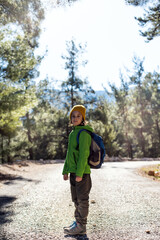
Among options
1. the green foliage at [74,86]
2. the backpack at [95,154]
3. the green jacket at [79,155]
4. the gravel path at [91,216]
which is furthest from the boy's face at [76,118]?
the green foliage at [74,86]

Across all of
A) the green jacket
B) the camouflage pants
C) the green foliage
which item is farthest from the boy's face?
the green foliage

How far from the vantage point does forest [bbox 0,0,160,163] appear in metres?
10.4

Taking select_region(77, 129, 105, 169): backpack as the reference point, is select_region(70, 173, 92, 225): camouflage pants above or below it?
below

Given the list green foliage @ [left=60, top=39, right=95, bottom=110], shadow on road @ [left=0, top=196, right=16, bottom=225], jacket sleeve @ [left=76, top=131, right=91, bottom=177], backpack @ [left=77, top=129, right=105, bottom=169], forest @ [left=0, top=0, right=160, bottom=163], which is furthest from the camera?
green foliage @ [left=60, top=39, right=95, bottom=110]

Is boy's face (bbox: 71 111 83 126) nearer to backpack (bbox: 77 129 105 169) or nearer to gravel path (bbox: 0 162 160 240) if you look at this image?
backpack (bbox: 77 129 105 169)

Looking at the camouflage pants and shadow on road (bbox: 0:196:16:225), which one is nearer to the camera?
the camouflage pants

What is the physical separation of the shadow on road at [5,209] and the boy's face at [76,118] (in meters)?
1.97

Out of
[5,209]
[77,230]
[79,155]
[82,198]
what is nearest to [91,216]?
[77,230]

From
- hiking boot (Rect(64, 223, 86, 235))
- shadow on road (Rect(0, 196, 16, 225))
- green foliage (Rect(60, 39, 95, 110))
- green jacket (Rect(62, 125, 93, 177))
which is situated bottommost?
shadow on road (Rect(0, 196, 16, 225))

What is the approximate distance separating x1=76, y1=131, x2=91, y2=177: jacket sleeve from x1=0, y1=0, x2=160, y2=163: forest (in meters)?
7.70

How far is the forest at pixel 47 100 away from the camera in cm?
1041

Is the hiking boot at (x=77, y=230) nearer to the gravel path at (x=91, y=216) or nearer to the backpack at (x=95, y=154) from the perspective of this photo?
the gravel path at (x=91, y=216)

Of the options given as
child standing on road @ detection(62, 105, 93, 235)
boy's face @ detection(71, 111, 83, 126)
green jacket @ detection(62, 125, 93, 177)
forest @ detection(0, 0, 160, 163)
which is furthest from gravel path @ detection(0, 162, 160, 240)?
forest @ detection(0, 0, 160, 163)

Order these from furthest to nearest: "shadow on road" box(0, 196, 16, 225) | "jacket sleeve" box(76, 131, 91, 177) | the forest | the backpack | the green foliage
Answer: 1. the green foliage
2. the forest
3. "shadow on road" box(0, 196, 16, 225)
4. the backpack
5. "jacket sleeve" box(76, 131, 91, 177)
